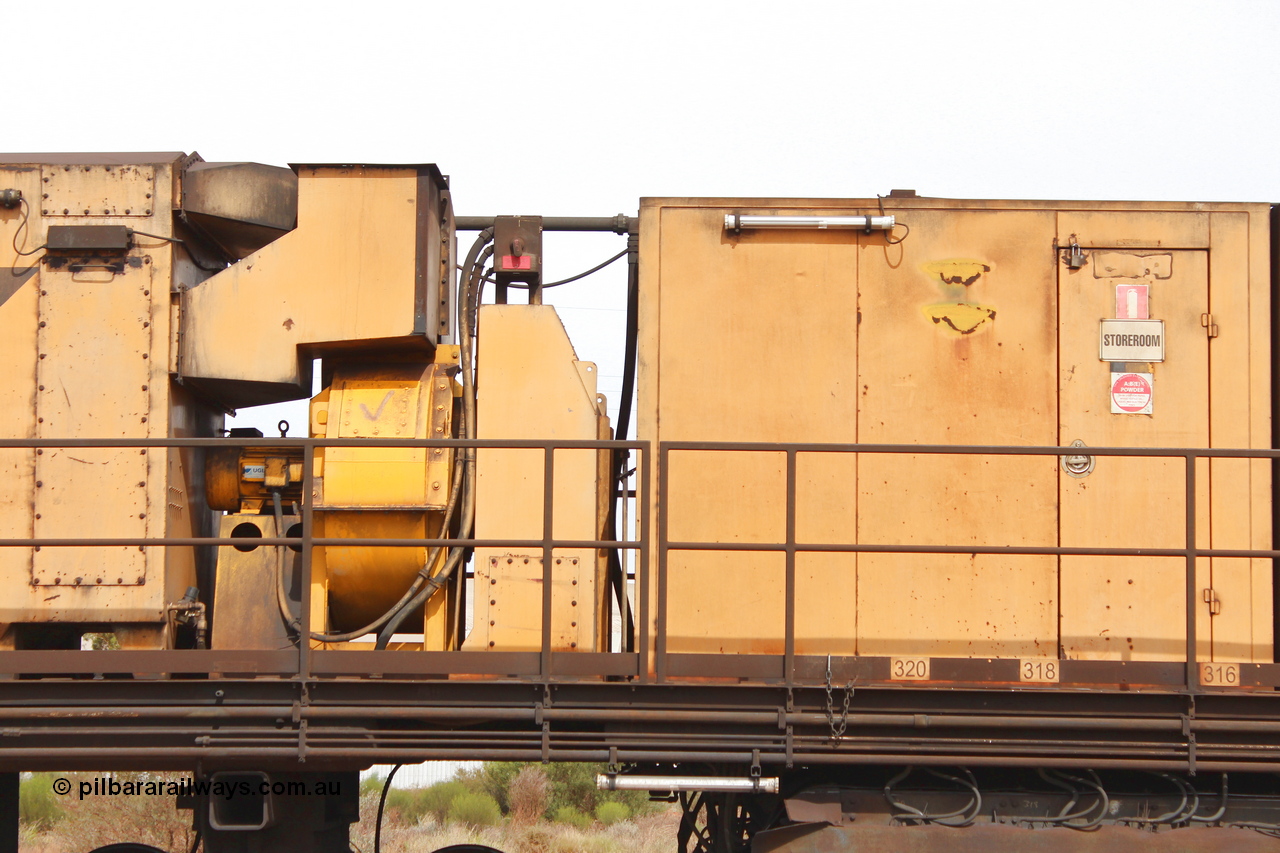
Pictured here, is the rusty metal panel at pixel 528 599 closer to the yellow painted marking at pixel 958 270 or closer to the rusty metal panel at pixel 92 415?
the rusty metal panel at pixel 92 415

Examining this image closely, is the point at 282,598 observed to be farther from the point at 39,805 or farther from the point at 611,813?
the point at 39,805

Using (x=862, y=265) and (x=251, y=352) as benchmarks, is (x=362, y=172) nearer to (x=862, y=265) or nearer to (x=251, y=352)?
(x=251, y=352)

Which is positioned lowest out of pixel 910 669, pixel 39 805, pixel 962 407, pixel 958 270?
pixel 39 805

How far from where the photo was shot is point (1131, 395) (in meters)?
5.84

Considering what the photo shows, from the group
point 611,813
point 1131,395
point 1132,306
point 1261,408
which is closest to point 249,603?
point 1131,395

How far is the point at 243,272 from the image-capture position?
238 inches

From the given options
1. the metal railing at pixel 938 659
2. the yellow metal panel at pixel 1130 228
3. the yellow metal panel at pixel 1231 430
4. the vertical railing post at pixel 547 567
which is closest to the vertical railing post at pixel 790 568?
the metal railing at pixel 938 659

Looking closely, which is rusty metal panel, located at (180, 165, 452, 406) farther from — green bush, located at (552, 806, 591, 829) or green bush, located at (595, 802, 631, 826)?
green bush, located at (595, 802, 631, 826)

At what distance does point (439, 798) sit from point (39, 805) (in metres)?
6.63

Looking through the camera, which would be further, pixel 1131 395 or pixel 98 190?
pixel 98 190

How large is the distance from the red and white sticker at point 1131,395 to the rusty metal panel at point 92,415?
5.24 meters

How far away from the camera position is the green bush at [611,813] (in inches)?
767

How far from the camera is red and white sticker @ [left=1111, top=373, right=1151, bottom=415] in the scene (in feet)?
19.1

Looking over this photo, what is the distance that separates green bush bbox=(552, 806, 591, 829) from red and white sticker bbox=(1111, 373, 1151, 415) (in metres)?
15.1
